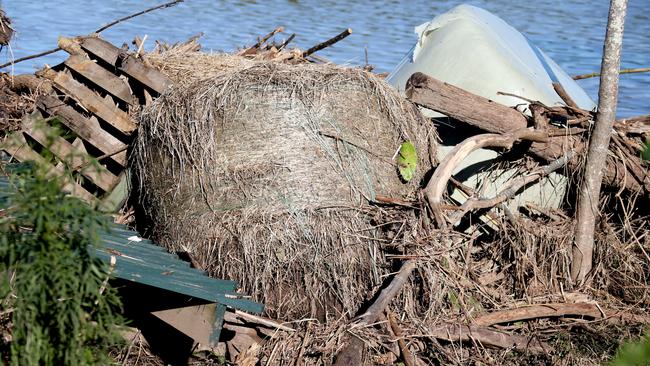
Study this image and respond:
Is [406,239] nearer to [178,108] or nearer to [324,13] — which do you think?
[178,108]

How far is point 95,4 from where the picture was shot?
22.1 m

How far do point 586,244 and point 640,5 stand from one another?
54.4ft

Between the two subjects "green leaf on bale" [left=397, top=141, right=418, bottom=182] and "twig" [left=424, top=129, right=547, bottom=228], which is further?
"green leaf on bale" [left=397, top=141, right=418, bottom=182]

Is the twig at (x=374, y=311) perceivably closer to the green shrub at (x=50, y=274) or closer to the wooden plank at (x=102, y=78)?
the green shrub at (x=50, y=274)

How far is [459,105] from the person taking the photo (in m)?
6.96

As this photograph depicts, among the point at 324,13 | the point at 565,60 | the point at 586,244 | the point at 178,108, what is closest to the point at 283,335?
the point at 178,108

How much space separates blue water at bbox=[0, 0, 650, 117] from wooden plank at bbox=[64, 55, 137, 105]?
8.40 metres

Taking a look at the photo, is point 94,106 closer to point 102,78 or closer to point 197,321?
point 102,78

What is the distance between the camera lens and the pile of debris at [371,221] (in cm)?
612

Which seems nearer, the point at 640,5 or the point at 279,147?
the point at 279,147

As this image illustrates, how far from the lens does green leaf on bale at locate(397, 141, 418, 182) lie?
662cm

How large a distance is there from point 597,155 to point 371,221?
1.85 m

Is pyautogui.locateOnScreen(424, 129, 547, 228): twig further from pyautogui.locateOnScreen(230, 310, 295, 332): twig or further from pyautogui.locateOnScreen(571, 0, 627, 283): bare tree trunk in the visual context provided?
pyautogui.locateOnScreen(230, 310, 295, 332): twig

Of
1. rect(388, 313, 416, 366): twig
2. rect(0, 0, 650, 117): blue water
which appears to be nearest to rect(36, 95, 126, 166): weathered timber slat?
rect(388, 313, 416, 366): twig
